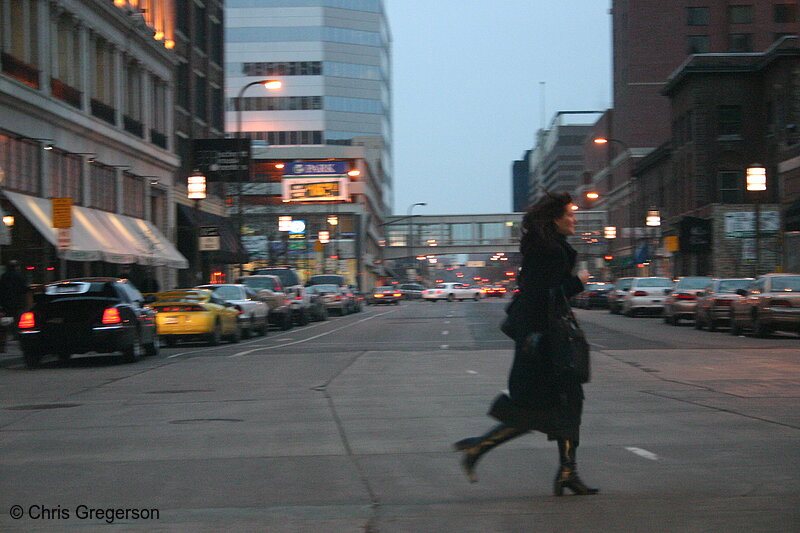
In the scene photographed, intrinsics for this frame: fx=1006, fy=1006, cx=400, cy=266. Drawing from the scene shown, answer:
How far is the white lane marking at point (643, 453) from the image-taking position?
8077mm

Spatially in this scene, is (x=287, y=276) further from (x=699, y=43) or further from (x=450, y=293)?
(x=699, y=43)

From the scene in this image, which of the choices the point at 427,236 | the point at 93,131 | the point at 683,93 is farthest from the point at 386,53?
the point at 93,131

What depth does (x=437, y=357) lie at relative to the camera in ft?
63.1

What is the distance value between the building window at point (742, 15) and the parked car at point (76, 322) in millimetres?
74037

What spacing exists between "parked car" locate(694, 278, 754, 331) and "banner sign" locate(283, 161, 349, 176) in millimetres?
62636

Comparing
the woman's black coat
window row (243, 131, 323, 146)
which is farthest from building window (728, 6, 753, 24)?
the woman's black coat

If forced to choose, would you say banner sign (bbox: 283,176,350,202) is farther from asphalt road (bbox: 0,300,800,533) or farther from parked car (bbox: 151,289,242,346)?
asphalt road (bbox: 0,300,800,533)

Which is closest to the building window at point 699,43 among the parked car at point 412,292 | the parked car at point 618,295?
the parked car at point 412,292

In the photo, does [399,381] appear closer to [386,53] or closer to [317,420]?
[317,420]

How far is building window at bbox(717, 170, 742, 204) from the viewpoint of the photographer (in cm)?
5956

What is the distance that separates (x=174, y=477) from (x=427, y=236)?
116m

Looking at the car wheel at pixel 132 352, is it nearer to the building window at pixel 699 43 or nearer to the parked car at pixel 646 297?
the parked car at pixel 646 297

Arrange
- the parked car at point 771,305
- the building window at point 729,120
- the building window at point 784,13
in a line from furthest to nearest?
the building window at point 784,13
the building window at point 729,120
the parked car at point 771,305

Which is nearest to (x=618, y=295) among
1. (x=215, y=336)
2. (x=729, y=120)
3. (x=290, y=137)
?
(x=729, y=120)
